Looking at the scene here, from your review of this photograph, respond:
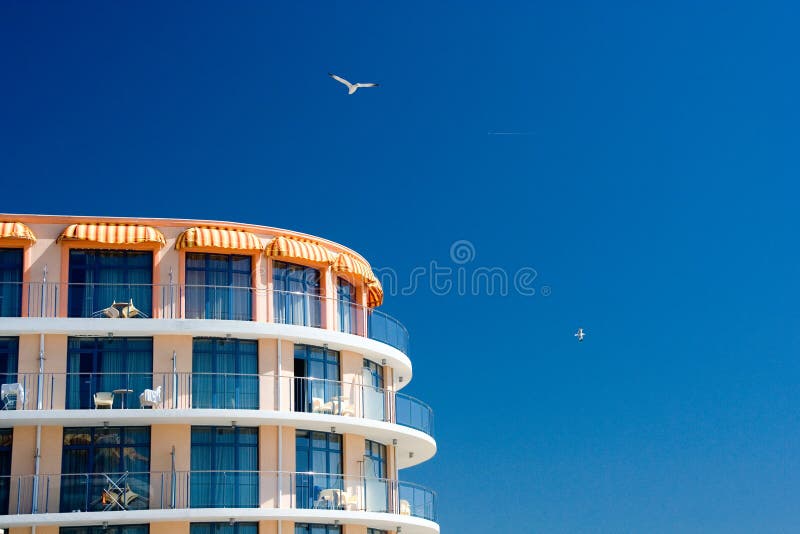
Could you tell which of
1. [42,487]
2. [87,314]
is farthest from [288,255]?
[42,487]

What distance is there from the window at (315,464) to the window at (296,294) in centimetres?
417

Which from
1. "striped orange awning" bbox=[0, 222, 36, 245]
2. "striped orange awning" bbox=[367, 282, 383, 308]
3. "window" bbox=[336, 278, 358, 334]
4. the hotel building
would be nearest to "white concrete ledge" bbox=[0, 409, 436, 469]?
the hotel building

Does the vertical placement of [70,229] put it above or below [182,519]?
above

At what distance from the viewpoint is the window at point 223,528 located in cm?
4579

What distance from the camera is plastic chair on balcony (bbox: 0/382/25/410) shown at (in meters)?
45.3

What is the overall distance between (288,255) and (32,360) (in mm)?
9544

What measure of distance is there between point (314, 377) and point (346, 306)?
3.73 m

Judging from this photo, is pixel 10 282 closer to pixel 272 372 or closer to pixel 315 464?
pixel 272 372

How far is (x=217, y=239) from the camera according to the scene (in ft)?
158

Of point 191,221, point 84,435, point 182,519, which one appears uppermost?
point 191,221

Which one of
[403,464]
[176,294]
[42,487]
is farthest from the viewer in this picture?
[403,464]

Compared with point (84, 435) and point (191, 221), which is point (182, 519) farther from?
point (191, 221)

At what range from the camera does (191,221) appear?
159ft

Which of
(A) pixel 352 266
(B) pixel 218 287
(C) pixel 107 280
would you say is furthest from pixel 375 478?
(C) pixel 107 280
